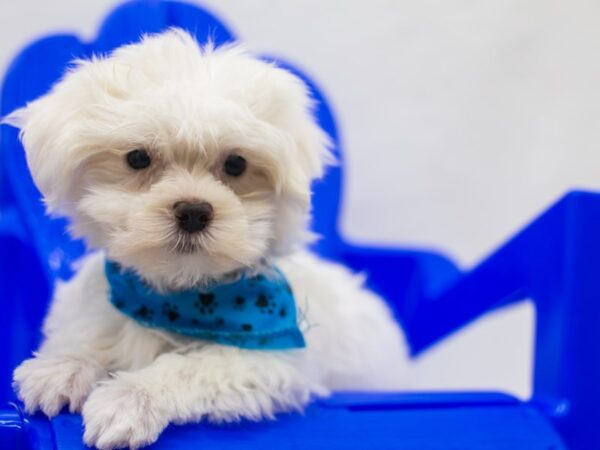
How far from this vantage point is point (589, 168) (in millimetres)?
2650

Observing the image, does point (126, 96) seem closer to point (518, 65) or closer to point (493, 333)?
point (518, 65)

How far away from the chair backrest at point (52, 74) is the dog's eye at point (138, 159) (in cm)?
54

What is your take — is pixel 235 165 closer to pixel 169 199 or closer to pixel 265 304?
pixel 169 199

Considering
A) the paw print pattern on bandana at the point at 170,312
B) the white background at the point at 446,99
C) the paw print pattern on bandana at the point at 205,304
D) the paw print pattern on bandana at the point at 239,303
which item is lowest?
the paw print pattern on bandana at the point at 170,312

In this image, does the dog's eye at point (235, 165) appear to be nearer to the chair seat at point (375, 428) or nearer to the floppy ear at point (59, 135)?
the floppy ear at point (59, 135)

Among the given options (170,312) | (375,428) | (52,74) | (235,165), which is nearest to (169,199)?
(235,165)

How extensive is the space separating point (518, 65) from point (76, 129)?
Answer: 1.73 m

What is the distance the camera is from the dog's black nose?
1197mm

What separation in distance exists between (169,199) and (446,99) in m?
1.60

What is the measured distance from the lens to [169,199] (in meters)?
1.20

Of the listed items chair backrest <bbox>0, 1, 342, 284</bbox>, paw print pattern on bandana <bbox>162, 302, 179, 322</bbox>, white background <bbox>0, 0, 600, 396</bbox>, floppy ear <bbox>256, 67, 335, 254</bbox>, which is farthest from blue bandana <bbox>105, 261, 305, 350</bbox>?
white background <bbox>0, 0, 600, 396</bbox>

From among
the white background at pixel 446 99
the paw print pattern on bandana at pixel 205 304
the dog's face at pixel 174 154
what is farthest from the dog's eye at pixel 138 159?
the white background at pixel 446 99

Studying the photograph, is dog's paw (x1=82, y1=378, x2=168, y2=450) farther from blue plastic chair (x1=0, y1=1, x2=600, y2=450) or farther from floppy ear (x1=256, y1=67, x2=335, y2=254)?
floppy ear (x1=256, y1=67, x2=335, y2=254)

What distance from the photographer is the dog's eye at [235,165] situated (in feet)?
4.22
